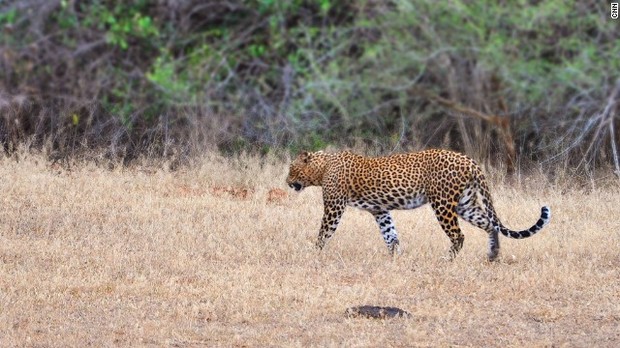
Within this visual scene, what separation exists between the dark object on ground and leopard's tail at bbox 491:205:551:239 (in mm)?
2356

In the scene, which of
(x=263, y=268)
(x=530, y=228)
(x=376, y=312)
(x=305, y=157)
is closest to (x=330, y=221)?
(x=305, y=157)

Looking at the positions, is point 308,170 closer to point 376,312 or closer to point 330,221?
point 330,221

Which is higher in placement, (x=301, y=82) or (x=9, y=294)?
(x=301, y=82)

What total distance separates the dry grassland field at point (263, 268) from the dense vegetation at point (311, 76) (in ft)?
3.85

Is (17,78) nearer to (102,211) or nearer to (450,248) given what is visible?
(102,211)

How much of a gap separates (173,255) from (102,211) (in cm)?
225

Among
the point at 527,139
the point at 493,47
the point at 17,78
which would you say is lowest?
the point at 527,139

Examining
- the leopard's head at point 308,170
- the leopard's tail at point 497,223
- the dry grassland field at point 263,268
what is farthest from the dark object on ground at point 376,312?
the leopard's head at point 308,170

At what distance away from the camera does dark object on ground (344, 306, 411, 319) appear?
7.67 meters

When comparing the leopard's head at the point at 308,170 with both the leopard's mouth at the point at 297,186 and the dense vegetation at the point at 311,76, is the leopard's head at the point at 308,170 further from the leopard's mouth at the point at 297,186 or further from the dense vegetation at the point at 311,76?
the dense vegetation at the point at 311,76

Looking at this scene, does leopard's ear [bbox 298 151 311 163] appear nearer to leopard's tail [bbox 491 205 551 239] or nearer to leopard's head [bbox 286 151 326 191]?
leopard's head [bbox 286 151 326 191]

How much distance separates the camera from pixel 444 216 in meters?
10.0

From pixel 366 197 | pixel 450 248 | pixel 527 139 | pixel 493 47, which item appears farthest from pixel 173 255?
pixel 527 139

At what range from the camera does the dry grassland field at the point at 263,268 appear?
293 inches
